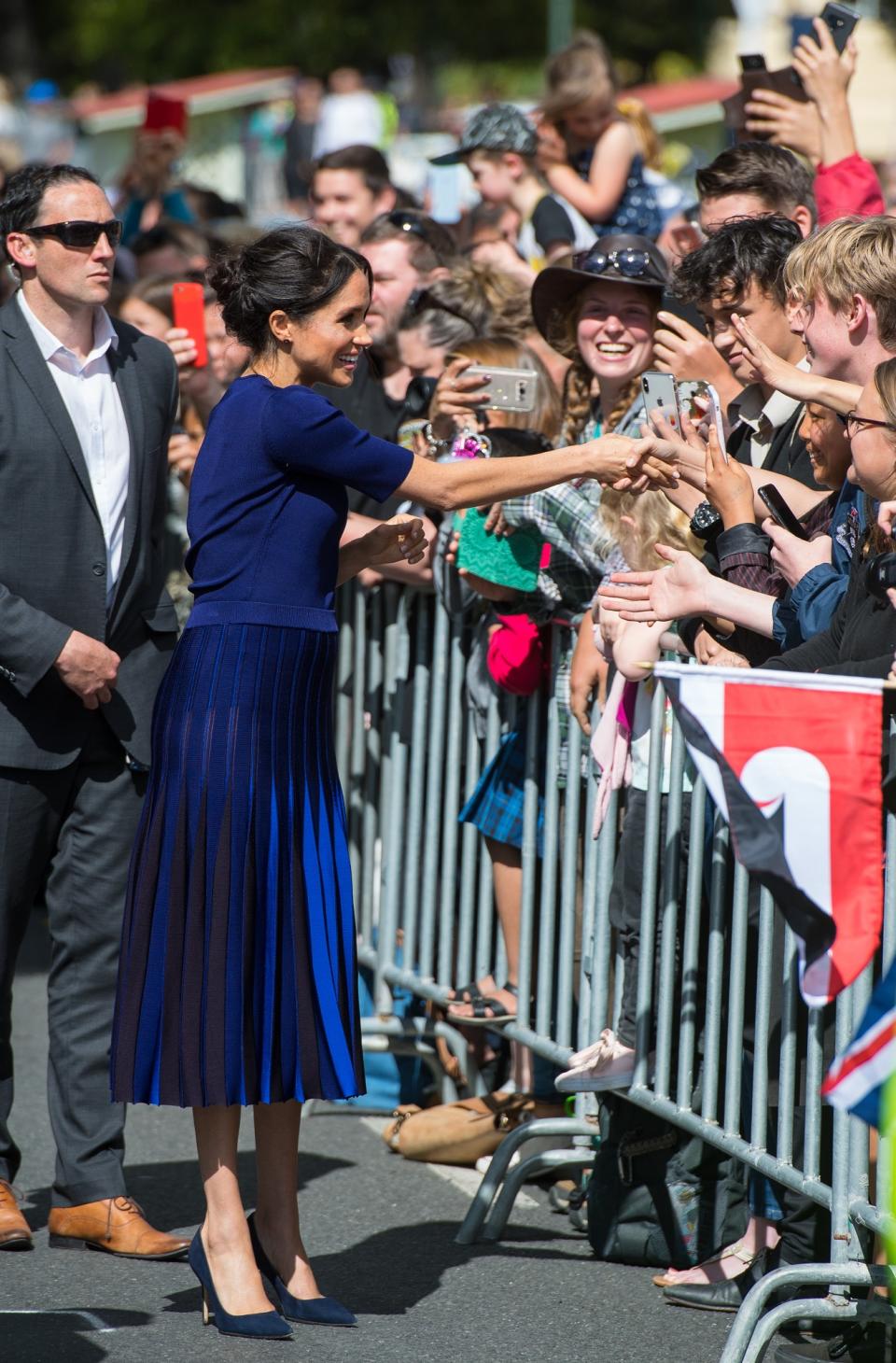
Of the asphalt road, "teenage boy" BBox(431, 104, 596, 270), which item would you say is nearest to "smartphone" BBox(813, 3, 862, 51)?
"teenage boy" BBox(431, 104, 596, 270)

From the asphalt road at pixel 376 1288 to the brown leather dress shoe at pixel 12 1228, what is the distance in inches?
2.0

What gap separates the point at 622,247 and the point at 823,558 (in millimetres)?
1645

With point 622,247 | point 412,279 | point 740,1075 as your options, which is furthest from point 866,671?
point 412,279

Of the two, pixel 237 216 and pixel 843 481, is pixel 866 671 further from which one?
pixel 237 216

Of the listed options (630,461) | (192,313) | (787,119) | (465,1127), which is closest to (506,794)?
(465,1127)

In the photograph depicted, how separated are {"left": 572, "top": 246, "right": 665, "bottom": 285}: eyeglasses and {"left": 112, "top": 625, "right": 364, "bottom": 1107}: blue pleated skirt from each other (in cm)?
167

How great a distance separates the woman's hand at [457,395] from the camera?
5207 millimetres

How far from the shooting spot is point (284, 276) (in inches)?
171

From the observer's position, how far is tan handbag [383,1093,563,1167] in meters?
5.75

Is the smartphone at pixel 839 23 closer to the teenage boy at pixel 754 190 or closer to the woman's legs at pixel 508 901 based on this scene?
the teenage boy at pixel 754 190

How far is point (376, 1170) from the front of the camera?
582cm

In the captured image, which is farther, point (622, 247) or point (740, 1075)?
point (622, 247)

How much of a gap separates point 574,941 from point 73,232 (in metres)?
2.33

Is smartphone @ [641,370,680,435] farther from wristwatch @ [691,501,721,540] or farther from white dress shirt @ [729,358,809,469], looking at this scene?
white dress shirt @ [729,358,809,469]
